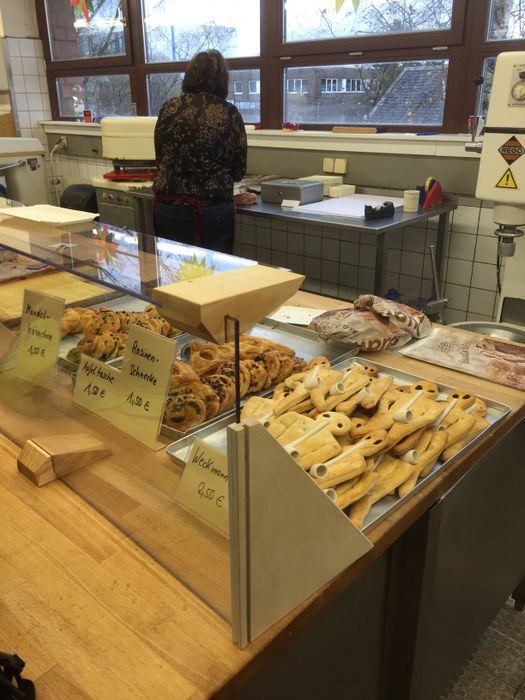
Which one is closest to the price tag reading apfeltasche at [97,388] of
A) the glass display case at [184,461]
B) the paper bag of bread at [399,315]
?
the glass display case at [184,461]

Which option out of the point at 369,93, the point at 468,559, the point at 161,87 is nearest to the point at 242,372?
the point at 468,559

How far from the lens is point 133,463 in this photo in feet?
3.23

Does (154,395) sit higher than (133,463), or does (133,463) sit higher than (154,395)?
(154,395)

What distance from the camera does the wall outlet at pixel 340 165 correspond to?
3.56 meters

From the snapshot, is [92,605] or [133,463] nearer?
[92,605]

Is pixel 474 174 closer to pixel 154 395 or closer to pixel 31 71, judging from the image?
pixel 154 395

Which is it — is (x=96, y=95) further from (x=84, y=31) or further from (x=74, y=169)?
(x=74, y=169)

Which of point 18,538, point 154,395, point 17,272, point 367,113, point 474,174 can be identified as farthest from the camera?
point 367,113

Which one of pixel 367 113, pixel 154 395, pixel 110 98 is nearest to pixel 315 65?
pixel 367 113

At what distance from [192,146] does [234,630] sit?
7.88ft

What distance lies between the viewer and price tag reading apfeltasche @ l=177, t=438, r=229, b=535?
83 cm

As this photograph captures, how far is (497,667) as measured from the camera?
158 centimetres

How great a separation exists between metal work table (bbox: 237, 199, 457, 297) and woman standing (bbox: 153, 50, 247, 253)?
0.85 feet

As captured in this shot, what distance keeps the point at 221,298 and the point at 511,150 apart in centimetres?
154
